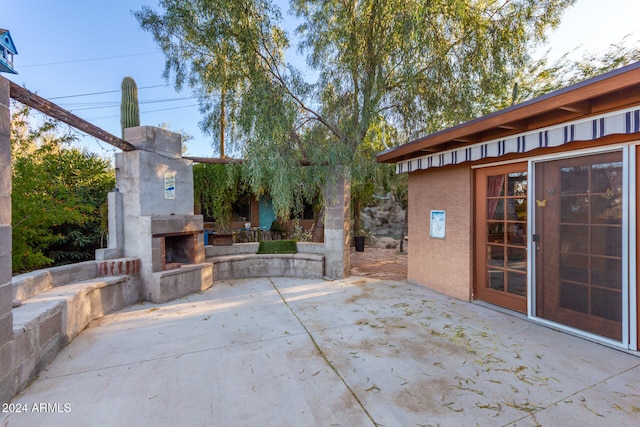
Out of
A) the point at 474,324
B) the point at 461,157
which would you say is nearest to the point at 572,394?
the point at 474,324

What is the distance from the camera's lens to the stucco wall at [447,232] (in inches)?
170

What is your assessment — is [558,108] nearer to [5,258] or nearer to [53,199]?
[5,258]

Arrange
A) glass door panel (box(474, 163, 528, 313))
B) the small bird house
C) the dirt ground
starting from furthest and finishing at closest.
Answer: the dirt ground < glass door panel (box(474, 163, 528, 313)) < the small bird house

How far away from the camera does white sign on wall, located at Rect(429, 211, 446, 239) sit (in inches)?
185

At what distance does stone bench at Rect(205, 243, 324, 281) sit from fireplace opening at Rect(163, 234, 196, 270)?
21.1 inches

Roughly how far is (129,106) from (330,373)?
5324 mm

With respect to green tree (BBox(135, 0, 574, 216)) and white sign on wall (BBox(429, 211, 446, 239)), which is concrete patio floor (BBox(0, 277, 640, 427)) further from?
green tree (BBox(135, 0, 574, 216))

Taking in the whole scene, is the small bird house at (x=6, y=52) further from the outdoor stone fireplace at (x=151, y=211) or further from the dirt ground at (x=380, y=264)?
the dirt ground at (x=380, y=264)

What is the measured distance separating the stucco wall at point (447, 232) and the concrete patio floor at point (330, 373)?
2.76ft

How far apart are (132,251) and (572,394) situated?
18.1ft

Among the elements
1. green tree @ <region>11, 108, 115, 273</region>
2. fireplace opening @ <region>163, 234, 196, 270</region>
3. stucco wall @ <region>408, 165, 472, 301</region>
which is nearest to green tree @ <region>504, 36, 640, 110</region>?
stucco wall @ <region>408, 165, 472, 301</region>

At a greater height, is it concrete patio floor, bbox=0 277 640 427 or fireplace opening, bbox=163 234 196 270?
fireplace opening, bbox=163 234 196 270

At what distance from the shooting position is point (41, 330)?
236 centimetres

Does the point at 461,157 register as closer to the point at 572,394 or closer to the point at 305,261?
the point at 572,394
